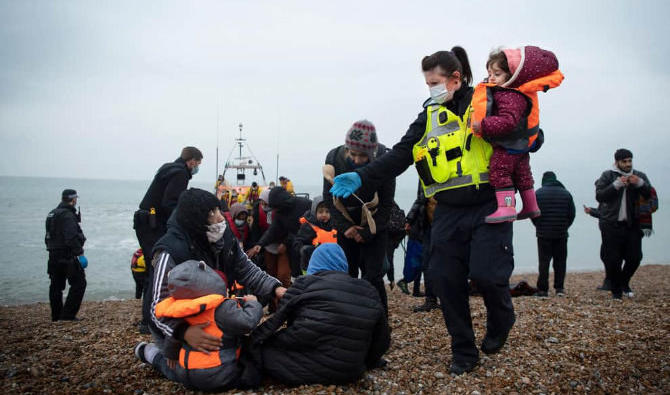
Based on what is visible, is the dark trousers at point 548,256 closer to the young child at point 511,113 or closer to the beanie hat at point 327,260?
the young child at point 511,113

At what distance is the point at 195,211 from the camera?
2.97 m

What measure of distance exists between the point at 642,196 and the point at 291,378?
6309mm

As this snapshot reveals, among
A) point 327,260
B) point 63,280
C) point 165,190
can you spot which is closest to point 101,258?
point 63,280

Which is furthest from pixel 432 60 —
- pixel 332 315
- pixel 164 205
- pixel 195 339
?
pixel 164 205

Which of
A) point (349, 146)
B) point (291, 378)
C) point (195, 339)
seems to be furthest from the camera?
point (349, 146)

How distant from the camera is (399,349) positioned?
3.65m

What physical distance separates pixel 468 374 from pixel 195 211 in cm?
220

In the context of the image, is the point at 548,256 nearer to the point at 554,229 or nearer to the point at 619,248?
the point at 554,229

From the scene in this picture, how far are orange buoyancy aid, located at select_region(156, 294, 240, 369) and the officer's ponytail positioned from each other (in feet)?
7.12

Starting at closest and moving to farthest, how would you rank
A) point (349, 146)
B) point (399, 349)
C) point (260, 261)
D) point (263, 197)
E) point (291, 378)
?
1. point (291, 378)
2. point (399, 349)
3. point (349, 146)
4. point (260, 261)
5. point (263, 197)

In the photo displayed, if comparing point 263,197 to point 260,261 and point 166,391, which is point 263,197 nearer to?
point 260,261

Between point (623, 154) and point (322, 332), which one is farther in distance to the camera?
point (623, 154)

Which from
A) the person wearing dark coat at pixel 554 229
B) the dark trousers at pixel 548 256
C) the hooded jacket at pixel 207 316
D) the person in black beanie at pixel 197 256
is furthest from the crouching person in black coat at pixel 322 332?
the dark trousers at pixel 548 256

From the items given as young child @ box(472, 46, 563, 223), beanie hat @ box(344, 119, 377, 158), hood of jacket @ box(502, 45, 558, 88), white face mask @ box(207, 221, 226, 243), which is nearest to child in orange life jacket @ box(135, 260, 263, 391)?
A: white face mask @ box(207, 221, 226, 243)
